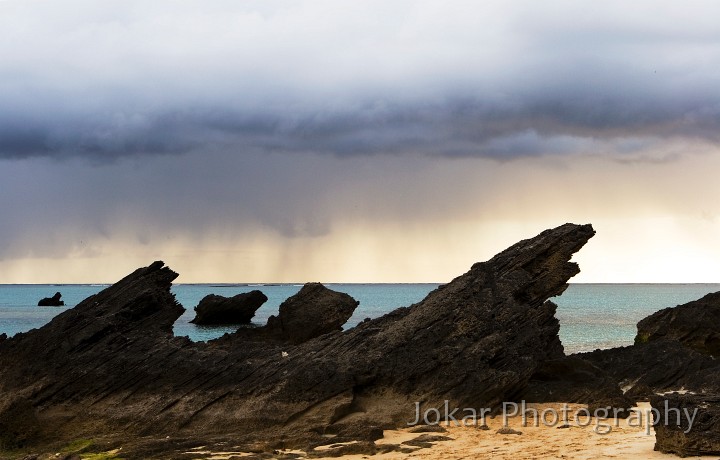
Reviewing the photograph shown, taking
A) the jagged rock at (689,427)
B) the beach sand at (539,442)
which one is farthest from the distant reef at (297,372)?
the jagged rock at (689,427)

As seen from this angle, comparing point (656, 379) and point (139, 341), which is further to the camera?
point (656, 379)

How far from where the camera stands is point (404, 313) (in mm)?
25438

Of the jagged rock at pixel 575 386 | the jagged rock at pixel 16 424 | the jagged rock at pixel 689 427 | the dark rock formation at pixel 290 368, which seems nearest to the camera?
the jagged rock at pixel 689 427

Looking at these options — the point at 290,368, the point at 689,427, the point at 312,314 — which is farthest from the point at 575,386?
the point at 312,314

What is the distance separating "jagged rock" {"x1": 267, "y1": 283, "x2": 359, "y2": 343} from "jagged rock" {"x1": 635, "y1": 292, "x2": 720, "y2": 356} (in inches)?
782

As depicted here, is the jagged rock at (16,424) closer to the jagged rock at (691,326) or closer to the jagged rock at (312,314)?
the jagged rock at (691,326)

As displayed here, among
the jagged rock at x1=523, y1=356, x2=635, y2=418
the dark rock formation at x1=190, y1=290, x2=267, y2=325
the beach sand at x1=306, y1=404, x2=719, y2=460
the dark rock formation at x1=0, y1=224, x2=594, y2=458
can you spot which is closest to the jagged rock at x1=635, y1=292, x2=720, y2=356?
the jagged rock at x1=523, y1=356, x2=635, y2=418

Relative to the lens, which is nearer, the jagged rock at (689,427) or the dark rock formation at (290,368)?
the jagged rock at (689,427)

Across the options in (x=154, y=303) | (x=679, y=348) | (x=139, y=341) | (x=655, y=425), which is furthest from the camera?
(x=679, y=348)

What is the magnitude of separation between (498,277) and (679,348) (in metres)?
7.54

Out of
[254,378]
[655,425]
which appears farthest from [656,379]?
[254,378]

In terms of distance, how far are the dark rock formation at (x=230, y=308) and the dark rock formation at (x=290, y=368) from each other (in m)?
53.7

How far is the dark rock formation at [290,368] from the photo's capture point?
2122 centimetres

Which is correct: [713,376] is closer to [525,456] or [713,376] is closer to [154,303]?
[525,456]
